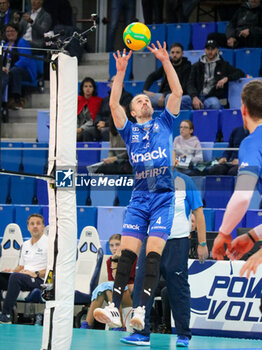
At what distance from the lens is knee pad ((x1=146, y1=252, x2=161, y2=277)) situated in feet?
18.7

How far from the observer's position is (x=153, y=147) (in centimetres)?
600

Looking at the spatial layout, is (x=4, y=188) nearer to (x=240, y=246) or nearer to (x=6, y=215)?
(x=6, y=215)

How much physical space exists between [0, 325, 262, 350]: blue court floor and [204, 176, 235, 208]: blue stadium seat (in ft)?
9.36

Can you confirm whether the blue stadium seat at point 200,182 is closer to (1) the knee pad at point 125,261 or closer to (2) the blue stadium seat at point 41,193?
(2) the blue stadium seat at point 41,193

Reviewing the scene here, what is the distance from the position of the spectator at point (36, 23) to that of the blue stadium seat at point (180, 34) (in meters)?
2.18

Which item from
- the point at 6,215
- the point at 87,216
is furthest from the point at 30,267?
the point at 6,215

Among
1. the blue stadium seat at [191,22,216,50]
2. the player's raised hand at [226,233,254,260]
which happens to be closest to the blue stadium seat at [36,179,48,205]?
the blue stadium seat at [191,22,216,50]

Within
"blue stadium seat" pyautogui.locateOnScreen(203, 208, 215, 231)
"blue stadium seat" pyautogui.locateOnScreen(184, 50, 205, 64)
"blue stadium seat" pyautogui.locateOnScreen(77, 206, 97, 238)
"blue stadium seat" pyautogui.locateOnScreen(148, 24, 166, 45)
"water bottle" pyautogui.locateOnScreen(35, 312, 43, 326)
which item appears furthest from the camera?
"blue stadium seat" pyautogui.locateOnScreen(148, 24, 166, 45)

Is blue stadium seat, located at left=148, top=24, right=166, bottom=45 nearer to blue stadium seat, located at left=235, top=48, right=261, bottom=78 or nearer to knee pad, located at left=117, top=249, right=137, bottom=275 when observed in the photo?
blue stadium seat, located at left=235, top=48, right=261, bottom=78

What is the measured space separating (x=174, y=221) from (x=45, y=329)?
1621 millimetres

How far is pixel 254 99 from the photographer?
4383 millimetres

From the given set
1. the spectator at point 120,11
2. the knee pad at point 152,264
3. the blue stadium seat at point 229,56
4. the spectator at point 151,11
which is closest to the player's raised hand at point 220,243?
the knee pad at point 152,264

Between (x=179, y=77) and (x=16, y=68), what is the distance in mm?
2996

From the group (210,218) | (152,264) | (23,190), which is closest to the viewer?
(152,264)
